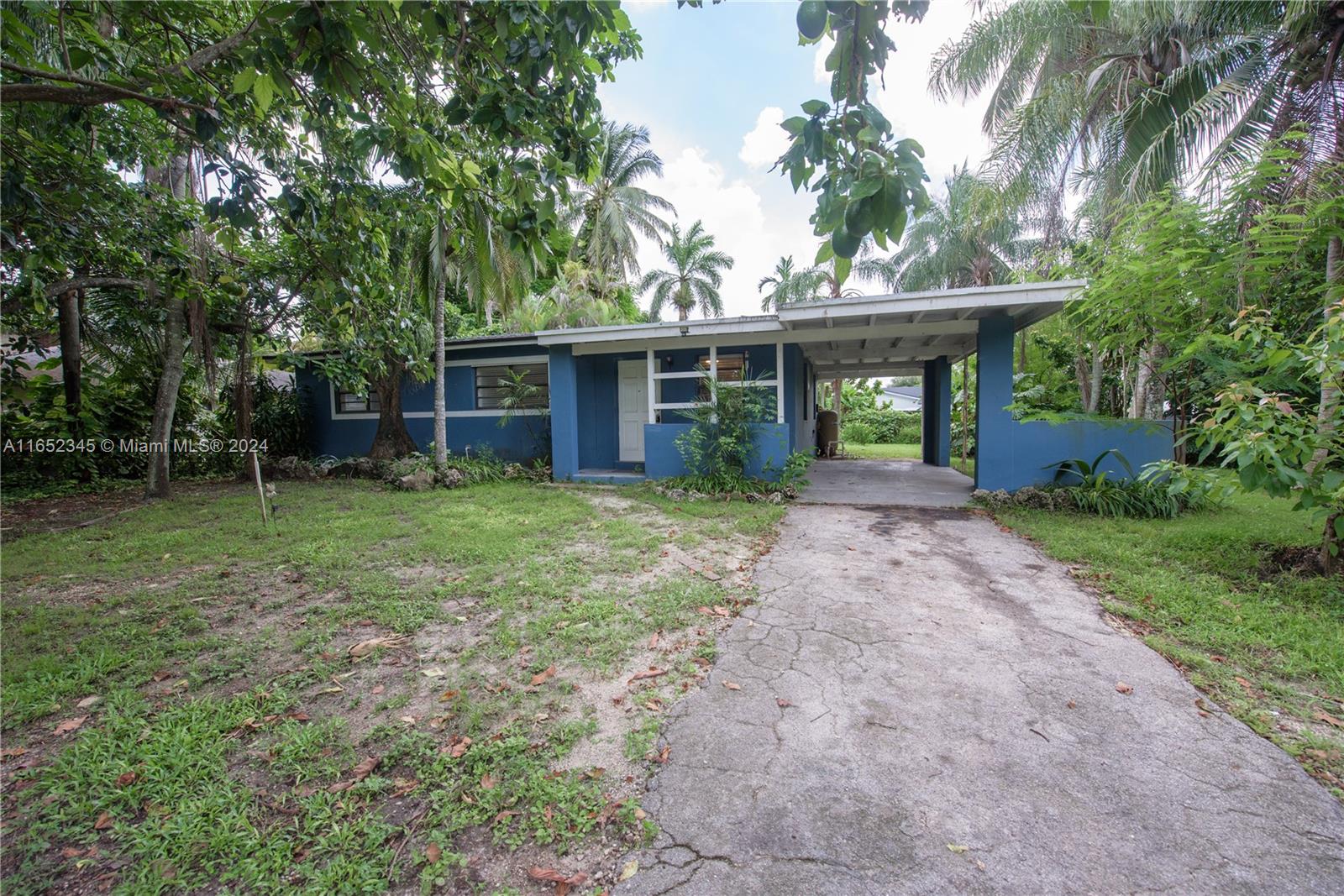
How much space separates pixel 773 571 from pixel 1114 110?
425 inches

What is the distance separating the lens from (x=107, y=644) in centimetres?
301

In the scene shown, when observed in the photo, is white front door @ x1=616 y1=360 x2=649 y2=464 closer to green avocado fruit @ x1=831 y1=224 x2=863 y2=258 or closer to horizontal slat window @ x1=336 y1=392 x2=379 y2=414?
horizontal slat window @ x1=336 y1=392 x2=379 y2=414

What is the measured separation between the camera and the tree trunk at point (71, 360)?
8.80m

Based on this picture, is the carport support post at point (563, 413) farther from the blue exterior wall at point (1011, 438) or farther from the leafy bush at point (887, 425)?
the leafy bush at point (887, 425)

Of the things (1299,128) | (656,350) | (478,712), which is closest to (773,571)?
(478,712)

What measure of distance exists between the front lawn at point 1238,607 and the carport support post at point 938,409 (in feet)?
18.8

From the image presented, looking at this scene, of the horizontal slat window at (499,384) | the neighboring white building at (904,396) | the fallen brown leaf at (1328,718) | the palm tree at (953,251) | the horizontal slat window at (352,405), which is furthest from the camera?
the neighboring white building at (904,396)

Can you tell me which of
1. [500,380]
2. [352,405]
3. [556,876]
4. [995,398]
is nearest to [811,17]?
[556,876]

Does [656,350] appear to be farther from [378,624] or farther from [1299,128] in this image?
[1299,128]

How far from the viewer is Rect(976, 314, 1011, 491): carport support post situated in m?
6.93

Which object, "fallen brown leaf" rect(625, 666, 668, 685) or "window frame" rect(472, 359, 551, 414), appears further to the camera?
"window frame" rect(472, 359, 551, 414)

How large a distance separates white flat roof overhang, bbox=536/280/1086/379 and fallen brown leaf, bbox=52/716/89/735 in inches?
263

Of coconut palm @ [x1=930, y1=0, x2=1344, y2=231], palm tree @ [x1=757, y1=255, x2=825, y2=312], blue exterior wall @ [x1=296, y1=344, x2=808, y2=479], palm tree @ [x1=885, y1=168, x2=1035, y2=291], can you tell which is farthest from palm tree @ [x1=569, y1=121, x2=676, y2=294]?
coconut palm @ [x1=930, y1=0, x2=1344, y2=231]

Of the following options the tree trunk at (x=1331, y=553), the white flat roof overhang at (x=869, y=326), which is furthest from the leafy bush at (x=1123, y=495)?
the white flat roof overhang at (x=869, y=326)
